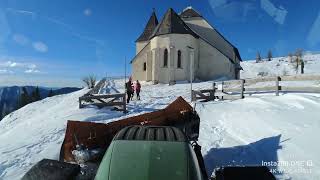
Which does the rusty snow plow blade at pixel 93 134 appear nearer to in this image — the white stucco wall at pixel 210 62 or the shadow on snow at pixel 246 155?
the shadow on snow at pixel 246 155

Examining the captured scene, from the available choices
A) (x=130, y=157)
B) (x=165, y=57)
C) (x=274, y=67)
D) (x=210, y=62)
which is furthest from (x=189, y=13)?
(x=274, y=67)

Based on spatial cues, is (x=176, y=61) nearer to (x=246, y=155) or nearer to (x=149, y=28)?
(x=149, y=28)

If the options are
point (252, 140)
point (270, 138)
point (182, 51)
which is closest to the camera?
point (270, 138)

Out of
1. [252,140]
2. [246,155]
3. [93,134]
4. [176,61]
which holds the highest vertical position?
[176,61]

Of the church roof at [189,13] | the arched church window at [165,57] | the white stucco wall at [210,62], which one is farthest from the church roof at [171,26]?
the church roof at [189,13]

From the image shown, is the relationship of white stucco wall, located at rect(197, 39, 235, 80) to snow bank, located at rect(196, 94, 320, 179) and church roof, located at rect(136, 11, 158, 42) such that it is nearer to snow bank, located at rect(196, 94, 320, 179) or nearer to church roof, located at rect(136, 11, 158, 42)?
church roof, located at rect(136, 11, 158, 42)

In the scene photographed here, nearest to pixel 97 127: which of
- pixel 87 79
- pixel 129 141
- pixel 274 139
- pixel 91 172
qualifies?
pixel 91 172

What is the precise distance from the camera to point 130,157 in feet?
17.2

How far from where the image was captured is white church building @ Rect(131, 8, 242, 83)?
48.1 meters

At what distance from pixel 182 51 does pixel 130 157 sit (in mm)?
43787

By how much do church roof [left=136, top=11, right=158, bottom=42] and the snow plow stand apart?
51678 millimetres

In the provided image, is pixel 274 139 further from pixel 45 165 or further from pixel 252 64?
pixel 252 64

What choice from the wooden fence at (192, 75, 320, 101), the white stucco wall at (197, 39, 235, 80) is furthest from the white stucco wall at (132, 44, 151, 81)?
the wooden fence at (192, 75, 320, 101)

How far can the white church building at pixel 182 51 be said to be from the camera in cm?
4809
